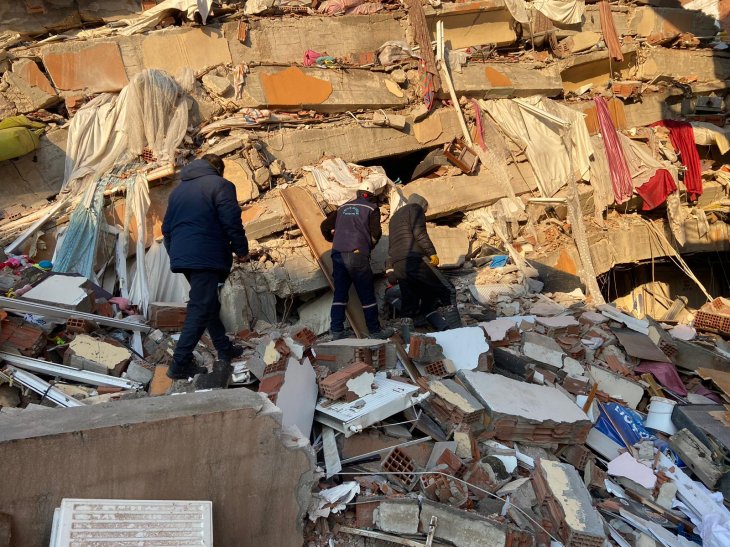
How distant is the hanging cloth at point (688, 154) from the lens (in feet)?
35.4

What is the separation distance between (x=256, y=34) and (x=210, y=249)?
583 centimetres

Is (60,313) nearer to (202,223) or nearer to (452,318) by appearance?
(202,223)

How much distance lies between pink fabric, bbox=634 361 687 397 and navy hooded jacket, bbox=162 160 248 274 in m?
4.15

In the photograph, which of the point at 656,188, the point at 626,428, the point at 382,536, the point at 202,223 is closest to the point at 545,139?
the point at 656,188

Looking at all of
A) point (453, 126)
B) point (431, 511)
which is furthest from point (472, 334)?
point (453, 126)

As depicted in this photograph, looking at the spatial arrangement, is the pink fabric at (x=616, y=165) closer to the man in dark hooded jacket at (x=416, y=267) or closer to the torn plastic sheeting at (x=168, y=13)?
the man in dark hooded jacket at (x=416, y=267)

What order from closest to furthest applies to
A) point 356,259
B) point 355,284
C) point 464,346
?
point 464,346, point 356,259, point 355,284

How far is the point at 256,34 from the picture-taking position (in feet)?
26.8

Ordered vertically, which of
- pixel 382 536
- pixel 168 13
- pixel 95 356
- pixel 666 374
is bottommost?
pixel 666 374

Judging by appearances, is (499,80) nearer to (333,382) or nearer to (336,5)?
(336,5)

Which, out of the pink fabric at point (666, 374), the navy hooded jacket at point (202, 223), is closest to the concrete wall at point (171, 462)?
the navy hooded jacket at point (202, 223)

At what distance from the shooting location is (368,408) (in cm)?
315

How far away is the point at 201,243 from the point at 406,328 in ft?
8.11

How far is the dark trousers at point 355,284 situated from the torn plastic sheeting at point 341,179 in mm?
1868
